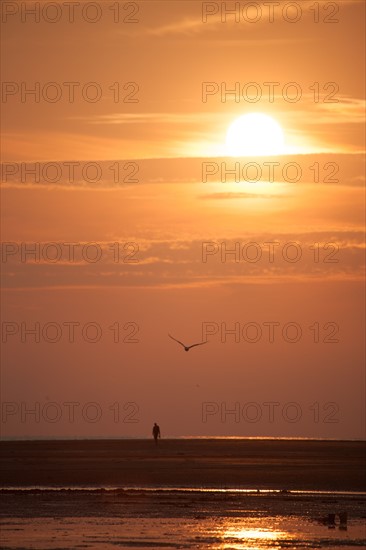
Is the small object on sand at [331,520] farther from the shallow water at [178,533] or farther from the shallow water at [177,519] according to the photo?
the shallow water at [178,533]

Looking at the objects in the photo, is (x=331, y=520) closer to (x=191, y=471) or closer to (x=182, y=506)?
(x=182, y=506)

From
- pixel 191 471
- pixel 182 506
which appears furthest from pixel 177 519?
pixel 191 471

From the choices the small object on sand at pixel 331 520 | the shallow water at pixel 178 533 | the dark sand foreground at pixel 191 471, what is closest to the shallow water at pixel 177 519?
the shallow water at pixel 178 533

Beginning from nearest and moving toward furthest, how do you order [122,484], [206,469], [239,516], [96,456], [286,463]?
1. [239,516]
2. [122,484]
3. [206,469]
4. [286,463]
5. [96,456]

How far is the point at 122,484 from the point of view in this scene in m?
65.8

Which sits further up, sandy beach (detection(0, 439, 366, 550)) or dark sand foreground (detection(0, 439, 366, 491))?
sandy beach (detection(0, 439, 366, 550))

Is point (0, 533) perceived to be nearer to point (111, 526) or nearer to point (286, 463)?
point (111, 526)

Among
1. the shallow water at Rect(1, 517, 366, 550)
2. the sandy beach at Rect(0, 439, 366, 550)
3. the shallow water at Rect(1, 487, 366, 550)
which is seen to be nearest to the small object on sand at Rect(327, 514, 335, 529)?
the sandy beach at Rect(0, 439, 366, 550)

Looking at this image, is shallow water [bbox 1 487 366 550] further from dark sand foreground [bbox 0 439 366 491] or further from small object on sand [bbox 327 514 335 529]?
dark sand foreground [bbox 0 439 366 491]

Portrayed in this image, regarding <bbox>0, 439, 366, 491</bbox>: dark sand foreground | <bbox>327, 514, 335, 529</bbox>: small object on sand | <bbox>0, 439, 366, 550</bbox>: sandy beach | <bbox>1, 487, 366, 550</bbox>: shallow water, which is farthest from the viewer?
<bbox>0, 439, 366, 491</bbox>: dark sand foreground

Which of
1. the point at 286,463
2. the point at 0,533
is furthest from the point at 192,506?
the point at 286,463

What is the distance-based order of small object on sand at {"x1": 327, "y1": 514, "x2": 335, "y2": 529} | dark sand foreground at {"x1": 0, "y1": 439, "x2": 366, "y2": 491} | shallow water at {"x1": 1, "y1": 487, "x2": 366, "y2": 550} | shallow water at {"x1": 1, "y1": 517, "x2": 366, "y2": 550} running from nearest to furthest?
1. shallow water at {"x1": 1, "y1": 517, "x2": 366, "y2": 550}
2. shallow water at {"x1": 1, "y1": 487, "x2": 366, "y2": 550}
3. small object on sand at {"x1": 327, "y1": 514, "x2": 335, "y2": 529}
4. dark sand foreground at {"x1": 0, "y1": 439, "x2": 366, "y2": 491}

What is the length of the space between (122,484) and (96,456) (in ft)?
128

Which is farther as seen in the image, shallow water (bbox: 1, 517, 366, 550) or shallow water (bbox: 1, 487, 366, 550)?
shallow water (bbox: 1, 487, 366, 550)
